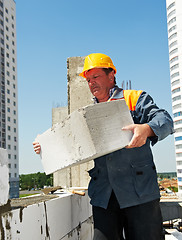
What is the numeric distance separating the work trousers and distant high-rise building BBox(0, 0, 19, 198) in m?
54.0

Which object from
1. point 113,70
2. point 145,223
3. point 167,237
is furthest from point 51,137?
point 167,237

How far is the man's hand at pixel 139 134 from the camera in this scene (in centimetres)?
165

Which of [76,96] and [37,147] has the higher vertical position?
[76,96]

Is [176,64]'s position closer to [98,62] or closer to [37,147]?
[98,62]

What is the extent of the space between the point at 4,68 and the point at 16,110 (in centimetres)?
901

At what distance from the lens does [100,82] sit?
1997 mm

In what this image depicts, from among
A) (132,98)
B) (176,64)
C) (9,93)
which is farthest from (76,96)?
(176,64)

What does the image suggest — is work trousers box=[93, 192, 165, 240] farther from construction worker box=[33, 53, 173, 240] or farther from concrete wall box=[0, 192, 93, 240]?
concrete wall box=[0, 192, 93, 240]

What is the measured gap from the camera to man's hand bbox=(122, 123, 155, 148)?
5.43 ft

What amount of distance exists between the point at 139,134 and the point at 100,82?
535mm

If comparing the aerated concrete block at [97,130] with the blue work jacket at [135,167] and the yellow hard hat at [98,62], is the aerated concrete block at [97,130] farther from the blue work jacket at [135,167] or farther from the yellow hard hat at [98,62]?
the yellow hard hat at [98,62]

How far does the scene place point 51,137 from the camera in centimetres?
199

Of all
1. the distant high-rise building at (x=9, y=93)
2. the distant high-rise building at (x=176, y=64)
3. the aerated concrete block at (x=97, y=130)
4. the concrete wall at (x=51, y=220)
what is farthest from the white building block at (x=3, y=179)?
the distant high-rise building at (x=176, y=64)

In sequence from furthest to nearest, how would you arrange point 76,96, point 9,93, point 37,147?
1. point 9,93
2. point 76,96
3. point 37,147
